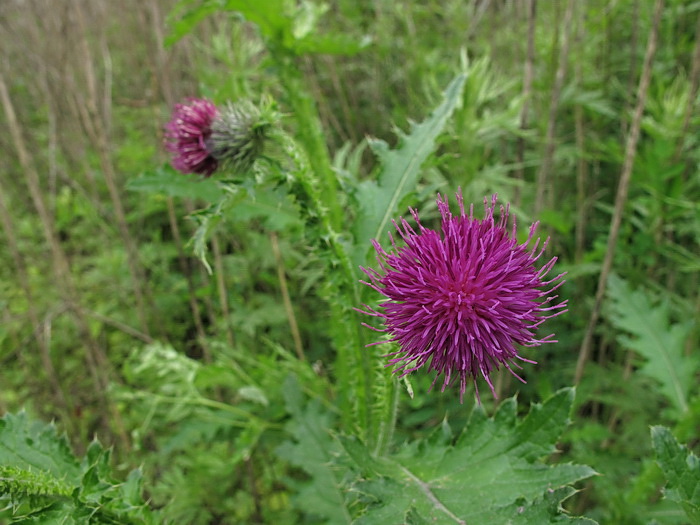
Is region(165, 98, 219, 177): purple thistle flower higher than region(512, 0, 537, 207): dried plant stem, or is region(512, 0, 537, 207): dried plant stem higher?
region(512, 0, 537, 207): dried plant stem

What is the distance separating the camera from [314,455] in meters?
2.27

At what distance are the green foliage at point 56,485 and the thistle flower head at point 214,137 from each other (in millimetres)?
1031

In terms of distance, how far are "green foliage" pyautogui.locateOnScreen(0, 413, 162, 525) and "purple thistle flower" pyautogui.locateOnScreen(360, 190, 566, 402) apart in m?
0.82

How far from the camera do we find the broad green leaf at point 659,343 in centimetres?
233

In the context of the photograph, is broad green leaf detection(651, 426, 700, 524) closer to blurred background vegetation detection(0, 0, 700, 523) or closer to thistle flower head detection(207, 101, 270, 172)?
blurred background vegetation detection(0, 0, 700, 523)

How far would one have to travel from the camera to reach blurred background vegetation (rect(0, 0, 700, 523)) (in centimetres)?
255

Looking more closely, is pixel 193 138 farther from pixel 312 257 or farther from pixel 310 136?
pixel 312 257

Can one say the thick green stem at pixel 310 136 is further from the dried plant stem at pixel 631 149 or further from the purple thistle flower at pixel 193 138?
the dried plant stem at pixel 631 149

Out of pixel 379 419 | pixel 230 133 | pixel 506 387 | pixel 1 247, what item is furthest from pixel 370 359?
pixel 1 247

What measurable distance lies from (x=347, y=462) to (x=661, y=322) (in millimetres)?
1835

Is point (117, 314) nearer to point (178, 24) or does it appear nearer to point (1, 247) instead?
point (1, 247)

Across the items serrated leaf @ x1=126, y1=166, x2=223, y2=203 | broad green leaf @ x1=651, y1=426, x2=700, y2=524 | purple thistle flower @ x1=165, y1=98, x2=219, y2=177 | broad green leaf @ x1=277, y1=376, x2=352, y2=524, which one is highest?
purple thistle flower @ x1=165, y1=98, x2=219, y2=177

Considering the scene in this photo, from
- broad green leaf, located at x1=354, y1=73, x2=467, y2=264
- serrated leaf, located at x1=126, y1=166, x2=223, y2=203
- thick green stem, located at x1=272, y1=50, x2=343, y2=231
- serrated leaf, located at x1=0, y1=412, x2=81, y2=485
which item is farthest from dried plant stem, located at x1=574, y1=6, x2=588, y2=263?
serrated leaf, located at x1=0, y1=412, x2=81, y2=485

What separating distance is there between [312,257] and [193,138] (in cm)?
68
